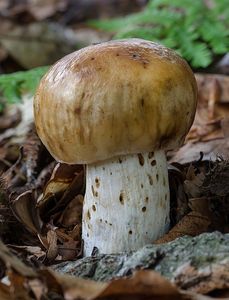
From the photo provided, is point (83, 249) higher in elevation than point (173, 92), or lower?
lower

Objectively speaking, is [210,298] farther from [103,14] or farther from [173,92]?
[103,14]

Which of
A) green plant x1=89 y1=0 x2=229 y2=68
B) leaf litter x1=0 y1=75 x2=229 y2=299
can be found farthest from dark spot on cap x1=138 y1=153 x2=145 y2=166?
green plant x1=89 y1=0 x2=229 y2=68

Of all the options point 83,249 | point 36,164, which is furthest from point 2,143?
point 83,249

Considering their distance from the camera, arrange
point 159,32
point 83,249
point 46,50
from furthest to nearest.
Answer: point 46,50 < point 159,32 < point 83,249

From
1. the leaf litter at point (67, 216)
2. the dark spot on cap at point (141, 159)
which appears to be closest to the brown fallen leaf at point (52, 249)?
the leaf litter at point (67, 216)

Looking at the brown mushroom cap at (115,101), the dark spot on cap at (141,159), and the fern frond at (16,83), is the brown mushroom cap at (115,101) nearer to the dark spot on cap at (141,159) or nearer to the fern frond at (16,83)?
the dark spot on cap at (141,159)

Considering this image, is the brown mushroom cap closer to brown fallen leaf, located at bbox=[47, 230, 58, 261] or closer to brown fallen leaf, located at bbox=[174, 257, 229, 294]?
brown fallen leaf, located at bbox=[47, 230, 58, 261]

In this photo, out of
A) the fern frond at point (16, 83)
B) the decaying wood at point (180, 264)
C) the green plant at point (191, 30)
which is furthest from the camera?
the green plant at point (191, 30)
